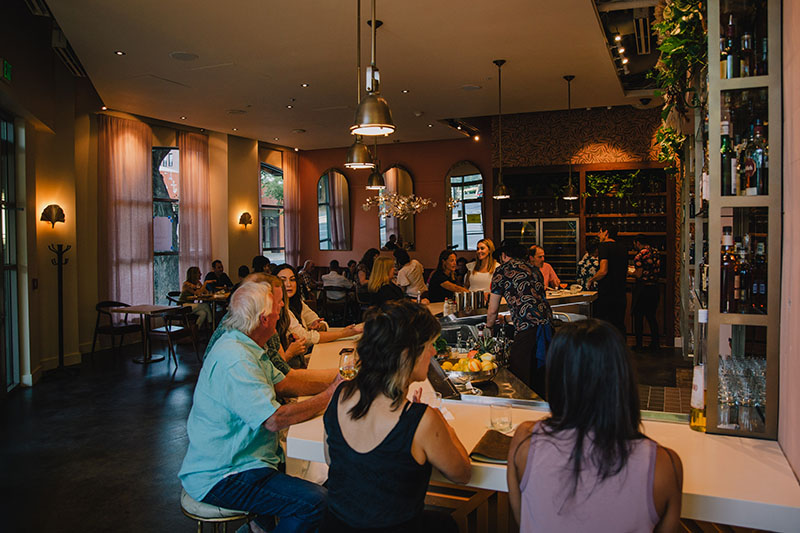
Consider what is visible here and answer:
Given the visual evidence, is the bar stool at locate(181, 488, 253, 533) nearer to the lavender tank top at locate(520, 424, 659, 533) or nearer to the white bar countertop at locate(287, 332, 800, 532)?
the white bar countertop at locate(287, 332, 800, 532)

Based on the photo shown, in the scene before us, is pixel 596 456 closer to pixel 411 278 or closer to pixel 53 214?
pixel 411 278

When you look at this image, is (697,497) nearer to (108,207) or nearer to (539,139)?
(539,139)

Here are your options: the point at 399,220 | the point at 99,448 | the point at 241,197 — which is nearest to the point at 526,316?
the point at 99,448

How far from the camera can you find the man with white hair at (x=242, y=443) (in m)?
2.48

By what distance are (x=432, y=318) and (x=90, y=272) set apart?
29.1 feet

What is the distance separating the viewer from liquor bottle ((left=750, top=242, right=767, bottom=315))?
2330 millimetres

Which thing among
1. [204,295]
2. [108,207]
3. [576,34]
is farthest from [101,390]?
[576,34]

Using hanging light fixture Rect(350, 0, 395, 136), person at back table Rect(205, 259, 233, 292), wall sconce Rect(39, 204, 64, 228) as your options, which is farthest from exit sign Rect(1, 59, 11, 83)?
person at back table Rect(205, 259, 233, 292)

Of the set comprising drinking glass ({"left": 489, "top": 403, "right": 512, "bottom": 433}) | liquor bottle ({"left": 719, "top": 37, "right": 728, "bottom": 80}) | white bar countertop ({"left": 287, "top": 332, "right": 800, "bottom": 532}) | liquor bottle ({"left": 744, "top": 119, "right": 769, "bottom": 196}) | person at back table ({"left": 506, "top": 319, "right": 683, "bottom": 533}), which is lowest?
white bar countertop ({"left": 287, "top": 332, "right": 800, "bottom": 532})

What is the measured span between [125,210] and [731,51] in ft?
32.1

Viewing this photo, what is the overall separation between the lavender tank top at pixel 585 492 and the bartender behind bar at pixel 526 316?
3346 mm

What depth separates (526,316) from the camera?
5035 mm

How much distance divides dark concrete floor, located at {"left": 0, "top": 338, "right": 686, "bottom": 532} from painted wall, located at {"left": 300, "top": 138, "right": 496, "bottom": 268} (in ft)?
17.9

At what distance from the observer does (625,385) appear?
1.64 metres
